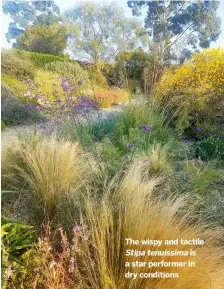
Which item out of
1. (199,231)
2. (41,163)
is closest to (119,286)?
(199,231)

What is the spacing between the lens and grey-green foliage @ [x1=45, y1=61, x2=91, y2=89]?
334 cm

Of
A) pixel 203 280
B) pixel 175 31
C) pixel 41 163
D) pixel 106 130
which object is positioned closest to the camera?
pixel 203 280

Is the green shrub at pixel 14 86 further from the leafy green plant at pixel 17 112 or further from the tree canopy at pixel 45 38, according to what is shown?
the tree canopy at pixel 45 38

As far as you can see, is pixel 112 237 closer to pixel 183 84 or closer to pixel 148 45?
pixel 148 45

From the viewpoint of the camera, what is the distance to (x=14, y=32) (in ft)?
6.73

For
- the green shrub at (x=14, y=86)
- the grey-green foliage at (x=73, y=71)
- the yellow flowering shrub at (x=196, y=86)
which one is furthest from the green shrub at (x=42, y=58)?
the yellow flowering shrub at (x=196, y=86)

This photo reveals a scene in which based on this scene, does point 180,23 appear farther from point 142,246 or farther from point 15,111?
point 15,111

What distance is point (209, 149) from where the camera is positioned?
293cm

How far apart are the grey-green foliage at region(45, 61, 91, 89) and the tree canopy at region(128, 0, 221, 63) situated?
36.4 inches

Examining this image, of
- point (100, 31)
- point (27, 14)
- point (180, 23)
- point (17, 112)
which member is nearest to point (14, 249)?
point (27, 14)

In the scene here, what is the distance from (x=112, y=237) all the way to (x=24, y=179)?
101 cm

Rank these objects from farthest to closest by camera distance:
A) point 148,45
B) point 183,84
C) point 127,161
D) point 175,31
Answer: point 183,84
point 148,45
point 175,31
point 127,161

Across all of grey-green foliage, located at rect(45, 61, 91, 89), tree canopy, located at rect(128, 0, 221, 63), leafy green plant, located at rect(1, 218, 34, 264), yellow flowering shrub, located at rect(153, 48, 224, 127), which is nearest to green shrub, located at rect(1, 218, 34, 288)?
leafy green plant, located at rect(1, 218, 34, 264)

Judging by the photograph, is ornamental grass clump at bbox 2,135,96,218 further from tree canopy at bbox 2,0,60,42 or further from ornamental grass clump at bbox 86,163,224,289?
tree canopy at bbox 2,0,60,42
